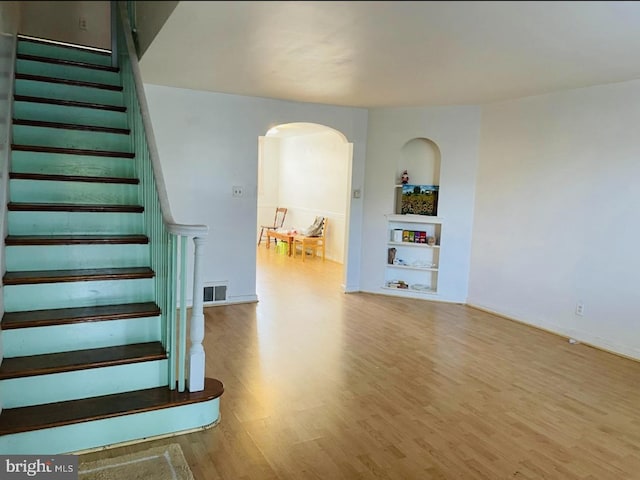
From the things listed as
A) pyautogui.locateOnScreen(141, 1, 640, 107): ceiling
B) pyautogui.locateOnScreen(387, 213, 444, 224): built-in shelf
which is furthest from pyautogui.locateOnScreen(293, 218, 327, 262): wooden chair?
pyautogui.locateOnScreen(141, 1, 640, 107): ceiling

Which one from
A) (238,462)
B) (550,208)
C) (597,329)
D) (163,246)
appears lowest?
(238,462)

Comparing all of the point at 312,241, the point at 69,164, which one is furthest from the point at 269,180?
the point at 69,164

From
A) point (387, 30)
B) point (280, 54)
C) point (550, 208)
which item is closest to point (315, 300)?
point (550, 208)

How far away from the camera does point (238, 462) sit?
2254 millimetres

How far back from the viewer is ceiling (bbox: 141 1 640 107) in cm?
235

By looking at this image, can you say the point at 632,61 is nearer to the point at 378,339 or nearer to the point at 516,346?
the point at 516,346

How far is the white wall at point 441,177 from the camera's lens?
531 centimetres

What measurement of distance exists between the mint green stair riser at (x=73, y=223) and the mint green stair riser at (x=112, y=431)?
4.24 ft

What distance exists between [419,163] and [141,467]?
469 centimetres

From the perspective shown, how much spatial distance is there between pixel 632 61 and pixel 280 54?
8.12 ft

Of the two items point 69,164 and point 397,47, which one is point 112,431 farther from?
point 397,47

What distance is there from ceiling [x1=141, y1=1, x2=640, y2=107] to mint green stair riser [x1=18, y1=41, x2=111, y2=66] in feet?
1.44

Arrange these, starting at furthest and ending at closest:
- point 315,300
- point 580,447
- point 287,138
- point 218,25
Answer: point 287,138 → point 315,300 → point 218,25 → point 580,447

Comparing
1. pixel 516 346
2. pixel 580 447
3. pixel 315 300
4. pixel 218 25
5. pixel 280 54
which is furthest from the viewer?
pixel 315 300
